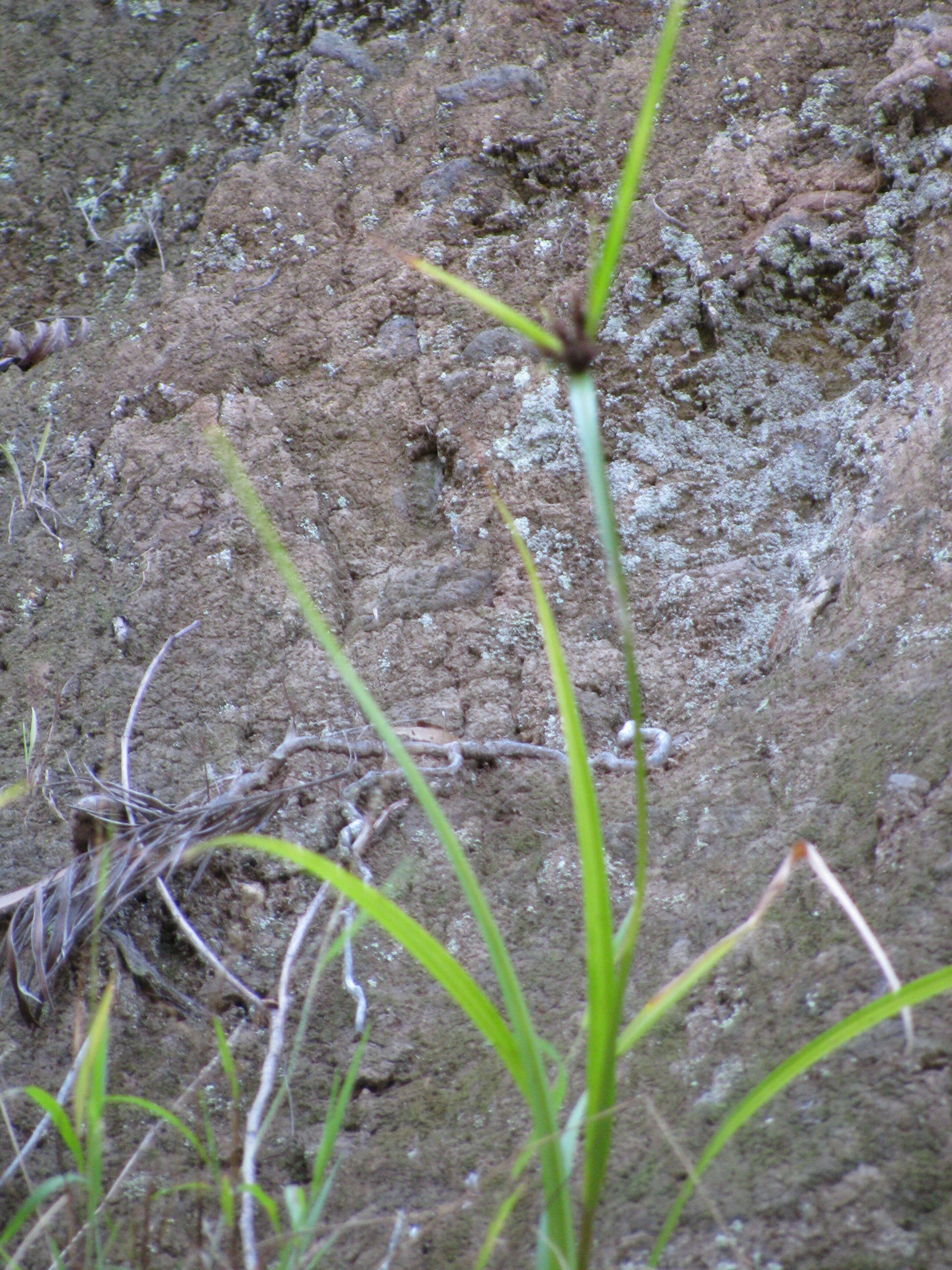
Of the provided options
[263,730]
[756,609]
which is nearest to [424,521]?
[263,730]

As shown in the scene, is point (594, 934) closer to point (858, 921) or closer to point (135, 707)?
point (858, 921)

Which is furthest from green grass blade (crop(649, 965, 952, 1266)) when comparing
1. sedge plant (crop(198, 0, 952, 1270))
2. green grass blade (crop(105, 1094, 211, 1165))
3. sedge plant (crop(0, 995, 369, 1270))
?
green grass blade (crop(105, 1094, 211, 1165))

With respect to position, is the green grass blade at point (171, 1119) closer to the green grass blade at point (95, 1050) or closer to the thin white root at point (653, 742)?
the green grass blade at point (95, 1050)

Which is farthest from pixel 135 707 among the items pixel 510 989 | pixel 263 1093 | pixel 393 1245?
pixel 510 989

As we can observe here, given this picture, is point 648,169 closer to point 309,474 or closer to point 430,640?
point 309,474

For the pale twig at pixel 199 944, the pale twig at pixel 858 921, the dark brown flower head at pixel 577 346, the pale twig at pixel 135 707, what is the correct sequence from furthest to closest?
the pale twig at pixel 135 707
the pale twig at pixel 199 944
the pale twig at pixel 858 921
the dark brown flower head at pixel 577 346

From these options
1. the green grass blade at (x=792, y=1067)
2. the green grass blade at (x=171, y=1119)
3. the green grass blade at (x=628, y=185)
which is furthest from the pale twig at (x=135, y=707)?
the green grass blade at (x=628, y=185)
